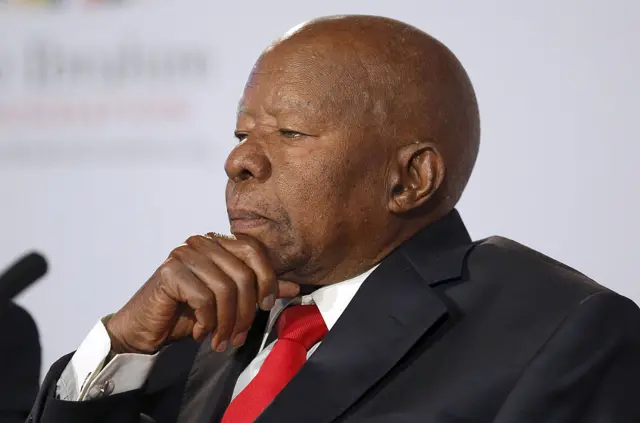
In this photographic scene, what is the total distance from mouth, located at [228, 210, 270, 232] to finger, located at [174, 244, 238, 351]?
8 centimetres

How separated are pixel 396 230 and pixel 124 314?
45cm

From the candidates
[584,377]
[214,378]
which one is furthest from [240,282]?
[584,377]

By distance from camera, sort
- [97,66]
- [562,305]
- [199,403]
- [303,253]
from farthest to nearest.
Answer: [97,66], [199,403], [303,253], [562,305]

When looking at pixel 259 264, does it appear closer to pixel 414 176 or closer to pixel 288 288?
pixel 288 288

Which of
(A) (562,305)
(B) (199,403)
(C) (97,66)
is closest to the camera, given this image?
(A) (562,305)

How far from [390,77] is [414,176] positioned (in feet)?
0.53

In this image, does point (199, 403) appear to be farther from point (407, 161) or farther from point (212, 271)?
point (407, 161)

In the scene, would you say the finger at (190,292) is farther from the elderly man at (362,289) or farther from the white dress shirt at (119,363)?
the white dress shirt at (119,363)

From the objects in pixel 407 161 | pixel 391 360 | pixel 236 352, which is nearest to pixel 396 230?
pixel 407 161

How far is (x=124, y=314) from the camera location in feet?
5.60

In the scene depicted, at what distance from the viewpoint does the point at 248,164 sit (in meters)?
1.63

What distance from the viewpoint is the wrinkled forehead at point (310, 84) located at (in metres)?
1.62

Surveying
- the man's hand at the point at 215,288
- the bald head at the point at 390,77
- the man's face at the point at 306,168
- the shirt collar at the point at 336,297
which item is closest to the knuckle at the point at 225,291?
the man's hand at the point at 215,288

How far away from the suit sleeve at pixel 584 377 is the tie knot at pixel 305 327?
37 centimetres
